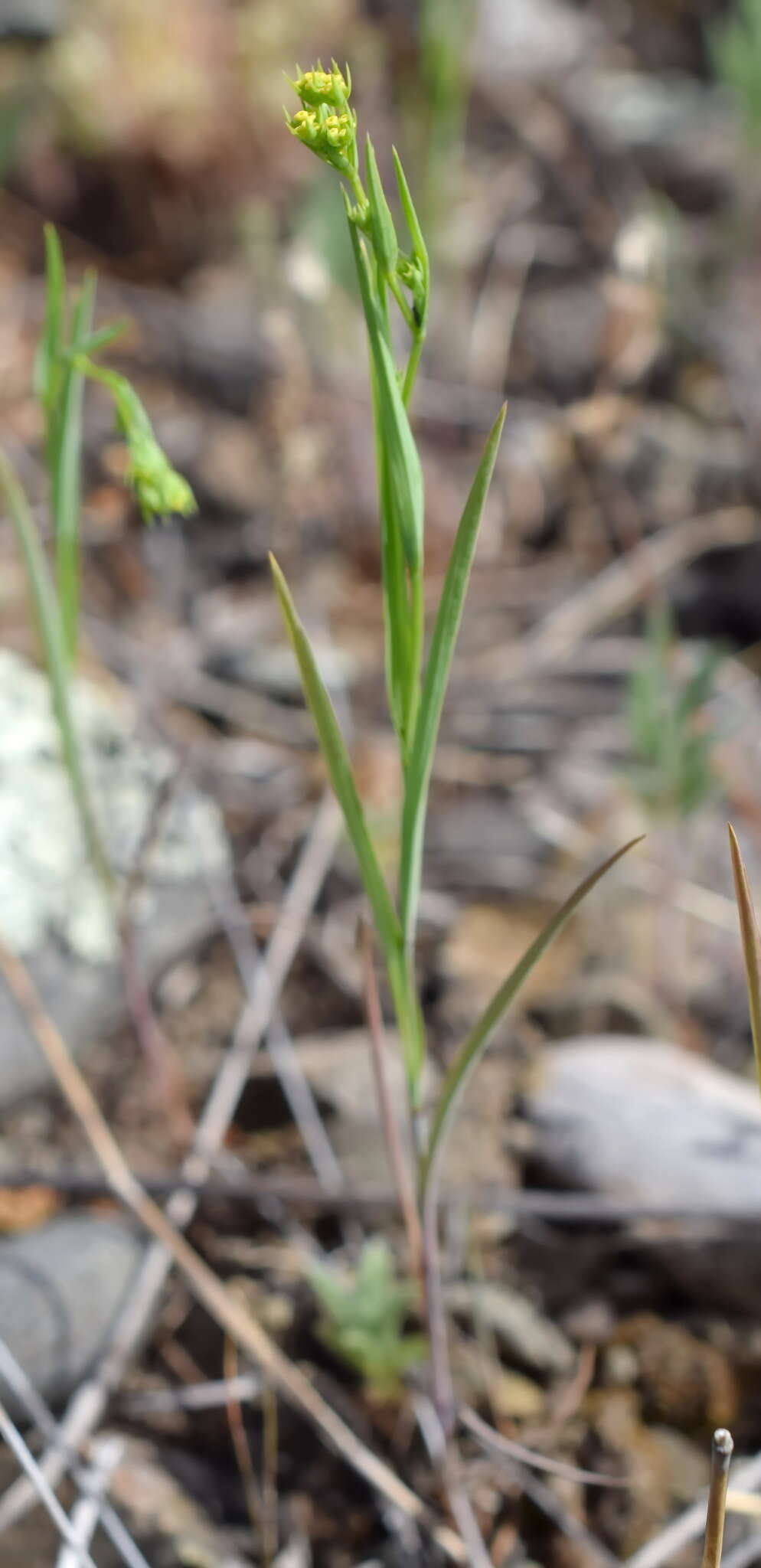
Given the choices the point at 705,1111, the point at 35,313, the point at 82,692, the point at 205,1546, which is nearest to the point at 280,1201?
the point at 205,1546

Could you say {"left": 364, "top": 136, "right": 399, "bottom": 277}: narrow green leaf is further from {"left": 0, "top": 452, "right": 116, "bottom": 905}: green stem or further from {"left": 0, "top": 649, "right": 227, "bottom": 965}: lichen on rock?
{"left": 0, "top": 649, "right": 227, "bottom": 965}: lichen on rock

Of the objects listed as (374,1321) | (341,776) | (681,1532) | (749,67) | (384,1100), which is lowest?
(681,1532)

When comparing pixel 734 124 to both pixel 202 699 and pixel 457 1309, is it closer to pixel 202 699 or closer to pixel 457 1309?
pixel 202 699

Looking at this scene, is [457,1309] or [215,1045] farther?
[215,1045]

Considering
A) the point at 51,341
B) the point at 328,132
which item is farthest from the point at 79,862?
the point at 328,132

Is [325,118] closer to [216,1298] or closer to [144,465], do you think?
[144,465]

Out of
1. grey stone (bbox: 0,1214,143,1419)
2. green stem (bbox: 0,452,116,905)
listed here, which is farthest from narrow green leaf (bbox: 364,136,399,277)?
grey stone (bbox: 0,1214,143,1419)

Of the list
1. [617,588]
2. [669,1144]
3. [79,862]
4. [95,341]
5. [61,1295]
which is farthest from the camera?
[617,588]
